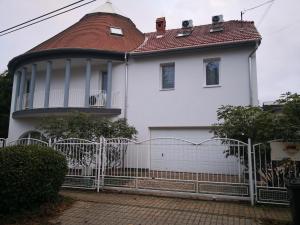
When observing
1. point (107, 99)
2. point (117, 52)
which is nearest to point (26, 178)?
point (107, 99)

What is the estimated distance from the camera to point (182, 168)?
342 inches

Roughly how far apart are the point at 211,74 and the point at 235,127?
5.51 m

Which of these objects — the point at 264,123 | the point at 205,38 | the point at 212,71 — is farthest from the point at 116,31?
the point at 264,123

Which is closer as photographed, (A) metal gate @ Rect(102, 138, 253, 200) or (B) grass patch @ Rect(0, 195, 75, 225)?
(B) grass patch @ Rect(0, 195, 75, 225)

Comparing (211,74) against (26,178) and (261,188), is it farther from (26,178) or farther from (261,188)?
(26,178)

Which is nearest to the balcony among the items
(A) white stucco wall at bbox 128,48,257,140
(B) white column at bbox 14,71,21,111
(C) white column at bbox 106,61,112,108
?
(B) white column at bbox 14,71,21,111

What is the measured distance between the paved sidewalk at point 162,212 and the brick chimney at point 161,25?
12619 millimetres

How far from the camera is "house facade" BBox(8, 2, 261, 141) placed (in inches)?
512

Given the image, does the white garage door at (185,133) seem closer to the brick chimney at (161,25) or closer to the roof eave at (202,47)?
the roof eave at (202,47)

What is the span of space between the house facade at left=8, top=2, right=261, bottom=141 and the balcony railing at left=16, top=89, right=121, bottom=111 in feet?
0.17

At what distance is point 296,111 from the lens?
24.4ft

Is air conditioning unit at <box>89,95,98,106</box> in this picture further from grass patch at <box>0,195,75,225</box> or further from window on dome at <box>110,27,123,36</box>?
grass patch at <box>0,195,75,225</box>

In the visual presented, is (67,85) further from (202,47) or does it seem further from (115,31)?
(202,47)

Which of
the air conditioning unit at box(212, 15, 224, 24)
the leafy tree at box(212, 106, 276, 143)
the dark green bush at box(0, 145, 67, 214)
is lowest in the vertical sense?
the dark green bush at box(0, 145, 67, 214)
